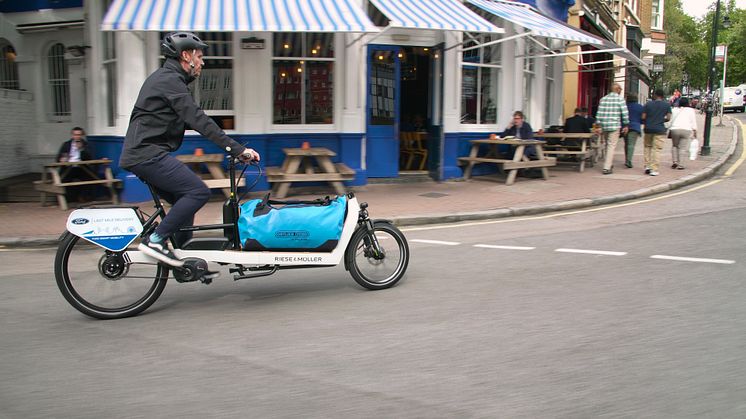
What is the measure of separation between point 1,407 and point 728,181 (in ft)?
44.9

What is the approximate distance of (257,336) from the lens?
4461 millimetres

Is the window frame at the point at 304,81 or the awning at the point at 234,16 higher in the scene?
the awning at the point at 234,16

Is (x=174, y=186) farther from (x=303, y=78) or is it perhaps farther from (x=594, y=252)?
(x=303, y=78)

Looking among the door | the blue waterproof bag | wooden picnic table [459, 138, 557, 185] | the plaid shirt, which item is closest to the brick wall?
the door

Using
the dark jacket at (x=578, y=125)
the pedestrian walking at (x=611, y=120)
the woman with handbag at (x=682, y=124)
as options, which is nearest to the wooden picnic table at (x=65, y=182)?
the pedestrian walking at (x=611, y=120)

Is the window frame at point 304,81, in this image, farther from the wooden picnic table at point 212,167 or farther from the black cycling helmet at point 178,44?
the black cycling helmet at point 178,44

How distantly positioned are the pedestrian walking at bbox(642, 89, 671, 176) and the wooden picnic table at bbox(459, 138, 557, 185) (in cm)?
240

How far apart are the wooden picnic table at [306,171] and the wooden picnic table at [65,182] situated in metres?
2.58

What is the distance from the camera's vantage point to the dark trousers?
4.86 metres

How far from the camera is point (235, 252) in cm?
510

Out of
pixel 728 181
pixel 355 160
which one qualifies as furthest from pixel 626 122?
pixel 355 160

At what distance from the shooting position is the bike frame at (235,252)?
5000mm

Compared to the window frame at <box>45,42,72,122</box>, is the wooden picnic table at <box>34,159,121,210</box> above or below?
below

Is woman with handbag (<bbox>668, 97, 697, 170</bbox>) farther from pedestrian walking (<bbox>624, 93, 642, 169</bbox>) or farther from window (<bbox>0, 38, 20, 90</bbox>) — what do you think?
window (<bbox>0, 38, 20, 90</bbox>)
